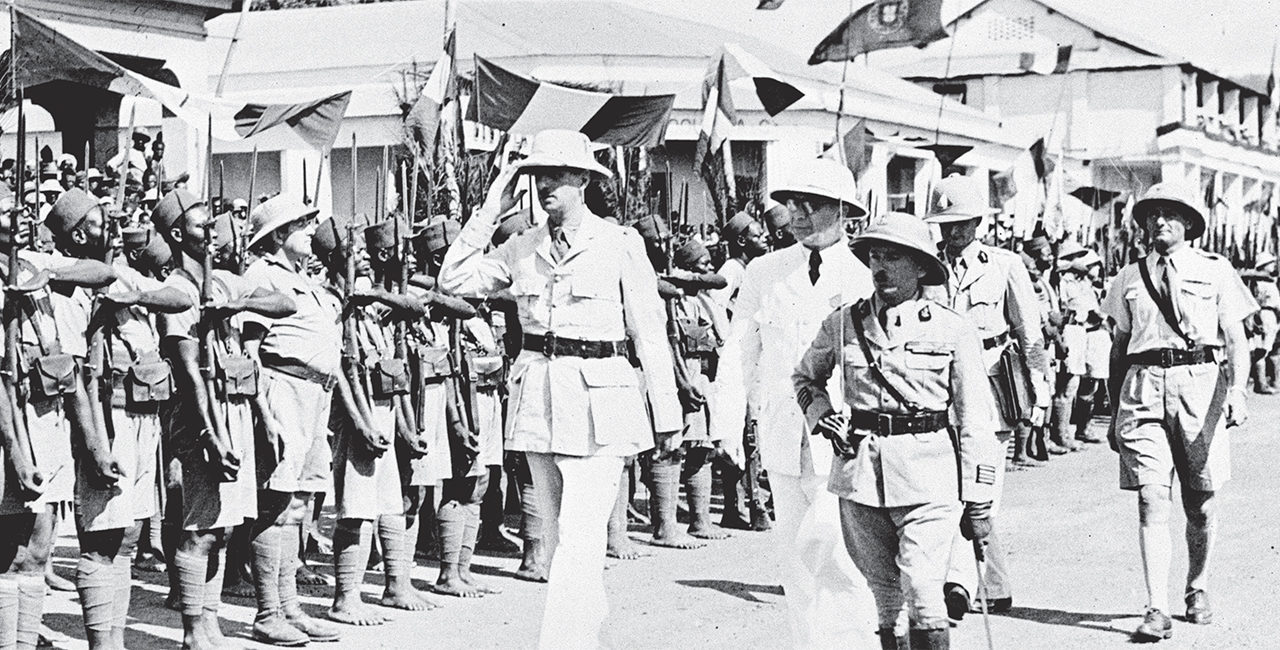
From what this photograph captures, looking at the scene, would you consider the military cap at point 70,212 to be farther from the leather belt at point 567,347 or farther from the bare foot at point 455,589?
the bare foot at point 455,589

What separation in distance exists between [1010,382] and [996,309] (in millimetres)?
398

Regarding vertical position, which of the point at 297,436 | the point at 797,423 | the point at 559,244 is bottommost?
the point at 297,436

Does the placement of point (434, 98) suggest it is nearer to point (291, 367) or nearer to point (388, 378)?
point (388, 378)

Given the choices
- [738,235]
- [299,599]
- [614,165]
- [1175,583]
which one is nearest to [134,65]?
[614,165]

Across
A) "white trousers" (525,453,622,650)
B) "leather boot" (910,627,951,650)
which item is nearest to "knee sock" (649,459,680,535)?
"white trousers" (525,453,622,650)

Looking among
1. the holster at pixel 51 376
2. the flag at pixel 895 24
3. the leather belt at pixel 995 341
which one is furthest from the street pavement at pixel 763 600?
the flag at pixel 895 24

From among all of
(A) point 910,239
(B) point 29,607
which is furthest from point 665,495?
(A) point 910,239

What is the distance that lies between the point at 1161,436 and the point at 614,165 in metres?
8.18

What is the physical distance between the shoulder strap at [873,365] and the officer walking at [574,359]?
109 centimetres

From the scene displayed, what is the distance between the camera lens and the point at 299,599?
9.58m

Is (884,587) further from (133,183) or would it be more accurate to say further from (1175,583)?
(133,183)

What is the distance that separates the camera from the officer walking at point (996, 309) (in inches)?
349

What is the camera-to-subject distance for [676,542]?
1148 centimetres

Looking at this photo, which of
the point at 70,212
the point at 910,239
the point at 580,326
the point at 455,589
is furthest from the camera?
the point at 455,589
